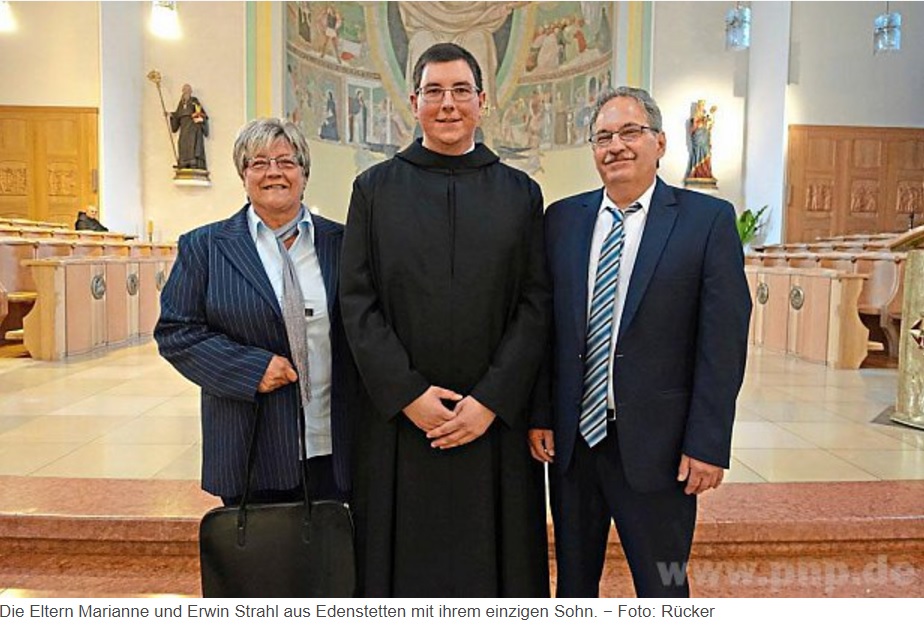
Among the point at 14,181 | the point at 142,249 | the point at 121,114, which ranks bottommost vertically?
the point at 142,249

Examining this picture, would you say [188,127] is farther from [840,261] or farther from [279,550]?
[279,550]

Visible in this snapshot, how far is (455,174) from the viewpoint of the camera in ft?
5.96

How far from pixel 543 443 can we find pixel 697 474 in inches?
14.0

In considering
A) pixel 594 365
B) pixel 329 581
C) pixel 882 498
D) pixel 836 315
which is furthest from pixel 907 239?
pixel 329 581

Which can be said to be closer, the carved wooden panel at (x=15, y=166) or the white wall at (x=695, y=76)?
the carved wooden panel at (x=15, y=166)

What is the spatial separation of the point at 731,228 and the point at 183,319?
4.22 feet

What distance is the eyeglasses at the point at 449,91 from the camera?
1.69 meters

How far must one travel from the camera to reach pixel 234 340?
Result: 5.93ft

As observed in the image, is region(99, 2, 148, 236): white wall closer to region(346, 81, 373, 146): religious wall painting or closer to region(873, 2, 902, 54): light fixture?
region(346, 81, 373, 146): religious wall painting

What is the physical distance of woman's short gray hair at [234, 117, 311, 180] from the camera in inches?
68.1

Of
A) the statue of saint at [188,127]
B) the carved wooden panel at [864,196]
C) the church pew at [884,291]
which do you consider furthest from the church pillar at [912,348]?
the statue of saint at [188,127]

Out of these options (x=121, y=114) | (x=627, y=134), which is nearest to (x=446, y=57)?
(x=627, y=134)

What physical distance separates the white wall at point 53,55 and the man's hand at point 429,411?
1291 cm

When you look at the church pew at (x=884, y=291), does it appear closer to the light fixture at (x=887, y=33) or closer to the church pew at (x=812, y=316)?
the church pew at (x=812, y=316)
